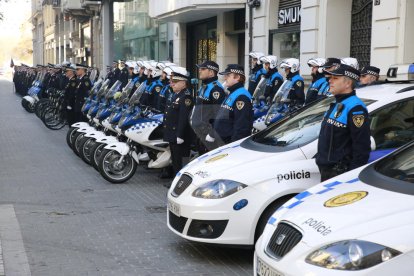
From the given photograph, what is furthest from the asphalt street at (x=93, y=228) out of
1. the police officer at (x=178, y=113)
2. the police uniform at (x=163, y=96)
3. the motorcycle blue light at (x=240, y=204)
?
the police uniform at (x=163, y=96)

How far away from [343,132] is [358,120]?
18cm

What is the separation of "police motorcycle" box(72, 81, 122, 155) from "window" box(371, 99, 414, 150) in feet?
23.3

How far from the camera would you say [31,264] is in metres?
6.03

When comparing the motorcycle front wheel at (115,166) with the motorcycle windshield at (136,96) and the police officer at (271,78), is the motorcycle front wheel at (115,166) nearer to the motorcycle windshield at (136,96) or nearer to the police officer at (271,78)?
the motorcycle windshield at (136,96)

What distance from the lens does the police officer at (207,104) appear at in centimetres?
865

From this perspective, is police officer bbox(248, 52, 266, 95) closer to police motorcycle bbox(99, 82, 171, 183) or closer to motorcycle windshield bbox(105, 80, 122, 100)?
motorcycle windshield bbox(105, 80, 122, 100)

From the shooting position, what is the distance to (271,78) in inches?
465

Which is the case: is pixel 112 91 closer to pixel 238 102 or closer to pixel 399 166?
pixel 238 102

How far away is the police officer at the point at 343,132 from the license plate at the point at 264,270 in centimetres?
148

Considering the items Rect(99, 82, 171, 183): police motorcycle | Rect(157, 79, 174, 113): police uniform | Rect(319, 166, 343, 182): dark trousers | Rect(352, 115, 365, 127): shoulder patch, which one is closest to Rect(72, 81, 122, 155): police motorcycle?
Rect(157, 79, 174, 113): police uniform

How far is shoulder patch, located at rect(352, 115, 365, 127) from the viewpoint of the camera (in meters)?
5.44

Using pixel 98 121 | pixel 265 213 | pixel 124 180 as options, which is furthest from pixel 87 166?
pixel 265 213

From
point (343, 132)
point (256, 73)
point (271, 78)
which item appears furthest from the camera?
point (256, 73)

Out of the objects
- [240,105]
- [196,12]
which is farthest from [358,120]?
[196,12]
